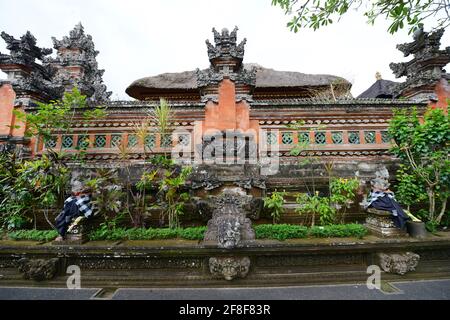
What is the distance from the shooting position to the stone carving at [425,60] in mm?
5371

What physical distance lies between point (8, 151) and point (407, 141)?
8814mm

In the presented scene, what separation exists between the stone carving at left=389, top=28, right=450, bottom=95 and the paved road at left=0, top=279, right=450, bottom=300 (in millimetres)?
4932

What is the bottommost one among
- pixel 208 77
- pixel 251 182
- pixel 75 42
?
pixel 251 182

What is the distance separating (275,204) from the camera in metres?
4.02

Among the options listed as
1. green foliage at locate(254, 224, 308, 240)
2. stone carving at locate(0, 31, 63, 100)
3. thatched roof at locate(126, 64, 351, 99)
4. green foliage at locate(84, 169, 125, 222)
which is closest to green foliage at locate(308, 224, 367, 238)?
green foliage at locate(254, 224, 308, 240)

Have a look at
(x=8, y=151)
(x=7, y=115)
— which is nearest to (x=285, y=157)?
(x=8, y=151)

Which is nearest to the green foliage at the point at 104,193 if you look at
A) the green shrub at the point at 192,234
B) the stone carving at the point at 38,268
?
the stone carving at the point at 38,268

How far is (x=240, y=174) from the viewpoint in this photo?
441 centimetres

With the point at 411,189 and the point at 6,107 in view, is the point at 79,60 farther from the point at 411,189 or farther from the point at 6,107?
the point at 411,189

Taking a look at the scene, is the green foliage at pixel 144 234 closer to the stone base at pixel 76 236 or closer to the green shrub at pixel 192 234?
the green shrub at pixel 192 234

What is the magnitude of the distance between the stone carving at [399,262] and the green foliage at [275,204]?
5.64ft

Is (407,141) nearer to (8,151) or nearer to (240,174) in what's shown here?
(240,174)

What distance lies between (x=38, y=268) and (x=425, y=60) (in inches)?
368

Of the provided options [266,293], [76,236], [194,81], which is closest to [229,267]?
[266,293]
